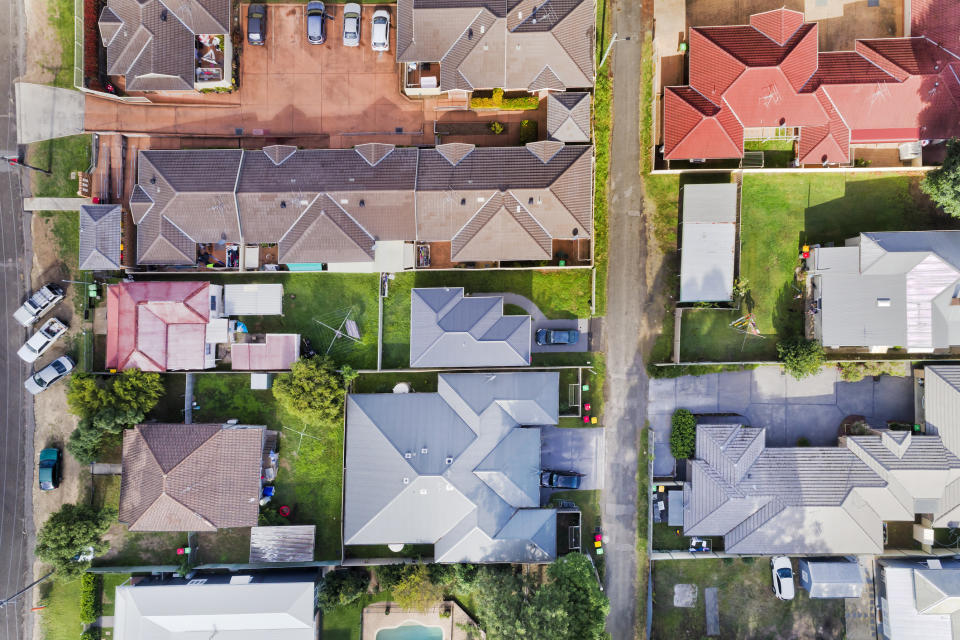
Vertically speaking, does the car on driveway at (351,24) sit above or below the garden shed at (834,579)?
above

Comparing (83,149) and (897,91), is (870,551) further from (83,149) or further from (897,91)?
(83,149)

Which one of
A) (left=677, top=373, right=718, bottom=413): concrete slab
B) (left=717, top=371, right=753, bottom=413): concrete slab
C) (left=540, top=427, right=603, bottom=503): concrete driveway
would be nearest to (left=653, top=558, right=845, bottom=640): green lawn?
(left=540, top=427, right=603, bottom=503): concrete driveway

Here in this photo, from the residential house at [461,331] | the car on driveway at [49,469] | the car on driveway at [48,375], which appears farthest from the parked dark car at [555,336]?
the car on driveway at [49,469]

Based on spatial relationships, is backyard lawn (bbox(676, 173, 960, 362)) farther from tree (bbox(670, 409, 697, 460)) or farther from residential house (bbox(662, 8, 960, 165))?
tree (bbox(670, 409, 697, 460))

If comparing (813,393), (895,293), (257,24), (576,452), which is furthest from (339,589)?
(895,293)

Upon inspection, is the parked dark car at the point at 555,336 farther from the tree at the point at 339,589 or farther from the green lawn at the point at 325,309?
the tree at the point at 339,589

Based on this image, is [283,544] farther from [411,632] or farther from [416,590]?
[411,632]
